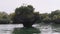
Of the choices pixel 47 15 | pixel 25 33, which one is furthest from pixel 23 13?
pixel 47 15

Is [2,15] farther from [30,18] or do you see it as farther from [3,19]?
[30,18]

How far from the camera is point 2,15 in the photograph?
182 ft

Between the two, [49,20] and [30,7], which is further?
[49,20]

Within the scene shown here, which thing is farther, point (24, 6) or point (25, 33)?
point (24, 6)

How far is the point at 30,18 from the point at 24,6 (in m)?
2.17

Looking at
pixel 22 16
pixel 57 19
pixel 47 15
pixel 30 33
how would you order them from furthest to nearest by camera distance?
1. pixel 47 15
2. pixel 57 19
3. pixel 22 16
4. pixel 30 33

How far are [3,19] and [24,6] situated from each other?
66.7 ft

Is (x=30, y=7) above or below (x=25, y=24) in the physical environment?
above

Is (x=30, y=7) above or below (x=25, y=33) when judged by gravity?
above

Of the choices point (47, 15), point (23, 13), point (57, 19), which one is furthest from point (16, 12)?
point (47, 15)

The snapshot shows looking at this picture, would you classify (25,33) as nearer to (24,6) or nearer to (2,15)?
(24,6)

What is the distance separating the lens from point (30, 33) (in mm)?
22641

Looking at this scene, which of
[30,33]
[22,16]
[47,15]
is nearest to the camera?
[30,33]

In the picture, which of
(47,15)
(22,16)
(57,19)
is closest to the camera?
(22,16)
